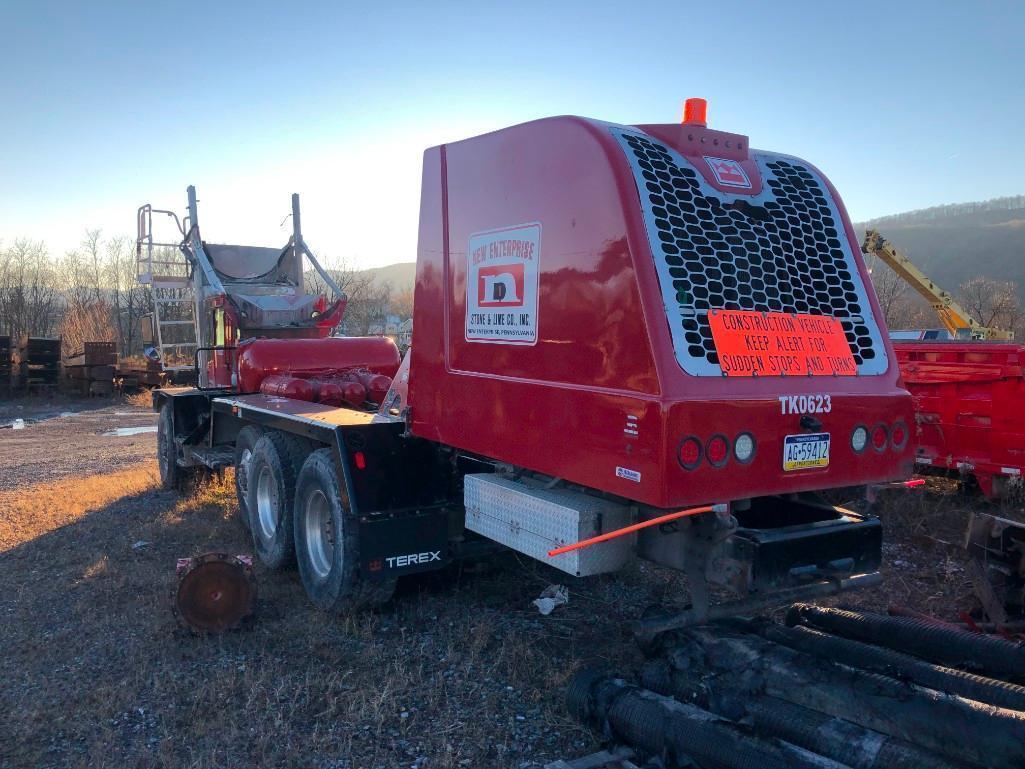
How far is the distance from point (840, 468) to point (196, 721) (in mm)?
3328

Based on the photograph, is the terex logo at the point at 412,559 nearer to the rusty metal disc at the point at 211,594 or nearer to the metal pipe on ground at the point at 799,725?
the rusty metal disc at the point at 211,594

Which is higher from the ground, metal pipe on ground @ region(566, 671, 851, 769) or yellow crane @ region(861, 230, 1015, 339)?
yellow crane @ region(861, 230, 1015, 339)

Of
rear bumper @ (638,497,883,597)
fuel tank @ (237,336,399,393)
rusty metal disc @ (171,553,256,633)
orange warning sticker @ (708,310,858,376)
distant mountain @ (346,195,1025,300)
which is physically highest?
distant mountain @ (346,195,1025,300)

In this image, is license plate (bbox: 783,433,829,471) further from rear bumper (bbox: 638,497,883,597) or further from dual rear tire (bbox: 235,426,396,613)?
dual rear tire (bbox: 235,426,396,613)

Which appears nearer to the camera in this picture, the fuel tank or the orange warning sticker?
the orange warning sticker

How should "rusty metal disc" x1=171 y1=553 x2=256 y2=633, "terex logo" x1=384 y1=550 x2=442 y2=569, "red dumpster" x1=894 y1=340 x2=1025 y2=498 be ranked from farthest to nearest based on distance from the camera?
"red dumpster" x1=894 y1=340 x2=1025 y2=498
"terex logo" x1=384 y1=550 x2=442 y2=569
"rusty metal disc" x1=171 y1=553 x2=256 y2=633

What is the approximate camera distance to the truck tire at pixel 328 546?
17.0 ft

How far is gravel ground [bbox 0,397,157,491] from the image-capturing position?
11977 millimetres

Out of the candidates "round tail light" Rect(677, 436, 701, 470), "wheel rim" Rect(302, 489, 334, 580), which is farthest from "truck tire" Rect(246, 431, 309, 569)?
"round tail light" Rect(677, 436, 701, 470)

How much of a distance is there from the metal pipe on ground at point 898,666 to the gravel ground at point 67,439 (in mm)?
10110

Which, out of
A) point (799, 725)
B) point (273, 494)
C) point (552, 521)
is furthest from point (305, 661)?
point (799, 725)

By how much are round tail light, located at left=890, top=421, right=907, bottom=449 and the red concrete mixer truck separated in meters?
0.01

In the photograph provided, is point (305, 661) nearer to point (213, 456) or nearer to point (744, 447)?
point (744, 447)

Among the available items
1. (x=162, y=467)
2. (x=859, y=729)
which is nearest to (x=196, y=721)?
(x=859, y=729)
